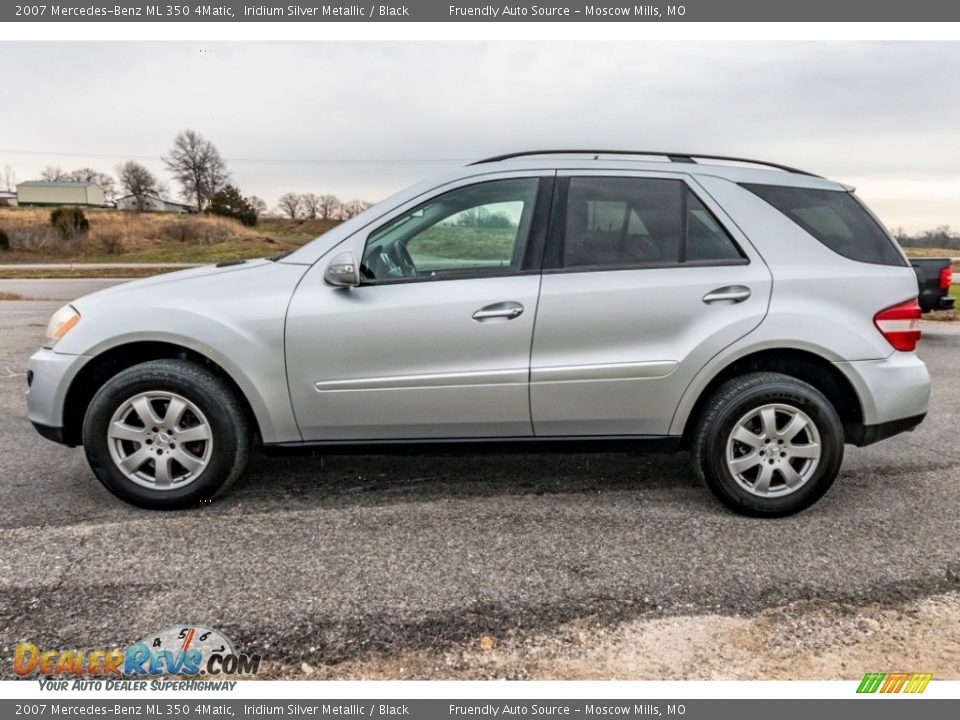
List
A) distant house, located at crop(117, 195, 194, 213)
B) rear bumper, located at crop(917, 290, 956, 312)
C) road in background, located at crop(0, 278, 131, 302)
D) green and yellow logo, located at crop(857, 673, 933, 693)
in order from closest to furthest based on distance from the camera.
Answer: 1. green and yellow logo, located at crop(857, 673, 933, 693)
2. rear bumper, located at crop(917, 290, 956, 312)
3. road in background, located at crop(0, 278, 131, 302)
4. distant house, located at crop(117, 195, 194, 213)

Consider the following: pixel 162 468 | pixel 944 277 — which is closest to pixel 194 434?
pixel 162 468

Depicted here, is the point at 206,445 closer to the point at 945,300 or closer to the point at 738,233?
the point at 738,233

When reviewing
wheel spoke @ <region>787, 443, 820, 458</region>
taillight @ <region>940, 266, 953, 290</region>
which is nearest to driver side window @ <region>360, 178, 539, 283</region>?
wheel spoke @ <region>787, 443, 820, 458</region>

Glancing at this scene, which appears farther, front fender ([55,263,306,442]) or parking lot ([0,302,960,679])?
front fender ([55,263,306,442])

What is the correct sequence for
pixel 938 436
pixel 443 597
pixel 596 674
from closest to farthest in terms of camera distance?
pixel 596 674, pixel 443 597, pixel 938 436

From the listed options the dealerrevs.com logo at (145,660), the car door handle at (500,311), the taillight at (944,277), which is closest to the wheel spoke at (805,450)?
the car door handle at (500,311)

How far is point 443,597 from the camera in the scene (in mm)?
2812

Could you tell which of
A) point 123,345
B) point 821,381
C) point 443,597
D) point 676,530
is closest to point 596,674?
point 443,597

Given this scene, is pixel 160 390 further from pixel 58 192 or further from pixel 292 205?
pixel 58 192

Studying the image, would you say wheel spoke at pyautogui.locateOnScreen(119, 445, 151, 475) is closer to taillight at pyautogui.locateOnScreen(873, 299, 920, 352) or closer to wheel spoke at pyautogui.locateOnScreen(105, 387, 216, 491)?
wheel spoke at pyautogui.locateOnScreen(105, 387, 216, 491)

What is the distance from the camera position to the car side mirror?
3383 mm

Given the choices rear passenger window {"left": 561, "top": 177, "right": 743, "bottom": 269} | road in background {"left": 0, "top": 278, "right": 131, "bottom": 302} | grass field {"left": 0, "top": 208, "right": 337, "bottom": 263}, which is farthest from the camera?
grass field {"left": 0, "top": 208, "right": 337, "bottom": 263}

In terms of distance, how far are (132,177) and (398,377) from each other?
65558 mm

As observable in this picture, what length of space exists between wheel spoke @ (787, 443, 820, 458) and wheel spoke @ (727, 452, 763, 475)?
0.16 metres
